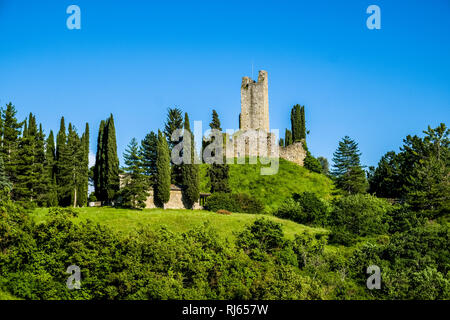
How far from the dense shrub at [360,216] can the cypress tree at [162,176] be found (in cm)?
1701

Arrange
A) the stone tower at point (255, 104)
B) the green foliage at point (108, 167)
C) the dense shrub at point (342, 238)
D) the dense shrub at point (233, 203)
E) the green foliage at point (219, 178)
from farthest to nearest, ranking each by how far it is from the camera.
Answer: the stone tower at point (255, 104) → the green foliage at point (219, 178) → the green foliage at point (108, 167) → the dense shrub at point (233, 203) → the dense shrub at point (342, 238)

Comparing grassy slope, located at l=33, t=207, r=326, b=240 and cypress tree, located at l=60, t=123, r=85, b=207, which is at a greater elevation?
cypress tree, located at l=60, t=123, r=85, b=207

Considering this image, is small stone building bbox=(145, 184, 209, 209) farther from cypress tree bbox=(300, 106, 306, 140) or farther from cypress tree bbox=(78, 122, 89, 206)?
cypress tree bbox=(300, 106, 306, 140)

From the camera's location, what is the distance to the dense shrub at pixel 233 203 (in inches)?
1820

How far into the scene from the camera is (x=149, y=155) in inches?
1949

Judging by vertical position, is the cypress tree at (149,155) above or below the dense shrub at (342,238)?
above

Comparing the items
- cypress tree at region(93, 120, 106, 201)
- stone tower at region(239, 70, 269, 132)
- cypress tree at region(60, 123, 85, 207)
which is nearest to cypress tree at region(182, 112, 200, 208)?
cypress tree at region(93, 120, 106, 201)

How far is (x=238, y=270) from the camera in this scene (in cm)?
2783

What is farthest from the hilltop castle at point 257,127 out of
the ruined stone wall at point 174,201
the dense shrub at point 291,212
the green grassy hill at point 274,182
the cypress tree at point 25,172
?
the cypress tree at point 25,172

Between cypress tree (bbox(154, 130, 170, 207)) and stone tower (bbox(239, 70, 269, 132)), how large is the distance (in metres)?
21.2

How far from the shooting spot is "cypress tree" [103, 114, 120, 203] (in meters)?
47.2

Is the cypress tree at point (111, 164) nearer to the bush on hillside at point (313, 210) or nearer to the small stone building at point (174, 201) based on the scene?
the small stone building at point (174, 201)

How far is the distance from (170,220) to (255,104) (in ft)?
107
